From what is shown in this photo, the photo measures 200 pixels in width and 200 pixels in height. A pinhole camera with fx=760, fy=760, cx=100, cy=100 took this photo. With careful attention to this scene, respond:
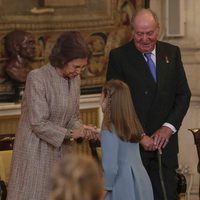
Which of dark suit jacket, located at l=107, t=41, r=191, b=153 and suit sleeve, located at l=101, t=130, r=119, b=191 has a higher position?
dark suit jacket, located at l=107, t=41, r=191, b=153

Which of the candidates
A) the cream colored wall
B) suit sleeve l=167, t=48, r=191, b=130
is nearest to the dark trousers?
suit sleeve l=167, t=48, r=191, b=130

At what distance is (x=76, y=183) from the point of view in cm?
262

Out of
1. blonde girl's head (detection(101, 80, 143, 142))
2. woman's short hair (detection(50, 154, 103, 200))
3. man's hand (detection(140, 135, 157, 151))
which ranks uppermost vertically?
woman's short hair (detection(50, 154, 103, 200))

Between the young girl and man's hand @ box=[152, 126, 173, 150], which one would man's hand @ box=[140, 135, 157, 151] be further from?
the young girl

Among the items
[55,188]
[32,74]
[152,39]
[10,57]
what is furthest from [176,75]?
[55,188]

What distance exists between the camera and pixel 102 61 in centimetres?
769

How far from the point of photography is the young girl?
4.90 metres

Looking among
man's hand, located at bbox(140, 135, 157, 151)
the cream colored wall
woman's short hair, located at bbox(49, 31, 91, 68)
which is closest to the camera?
woman's short hair, located at bbox(49, 31, 91, 68)

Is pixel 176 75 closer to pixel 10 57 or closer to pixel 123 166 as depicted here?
pixel 123 166

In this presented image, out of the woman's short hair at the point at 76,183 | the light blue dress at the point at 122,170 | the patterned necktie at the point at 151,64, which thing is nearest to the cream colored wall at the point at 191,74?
the patterned necktie at the point at 151,64

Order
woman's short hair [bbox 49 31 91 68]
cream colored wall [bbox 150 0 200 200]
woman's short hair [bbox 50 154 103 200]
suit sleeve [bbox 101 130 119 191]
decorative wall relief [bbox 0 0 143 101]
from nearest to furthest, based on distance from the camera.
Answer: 1. woman's short hair [bbox 50 154 103 200]
2. woman's short hair [bbox 49 31 91 68]
3. suit sleeve [bbox 101 130 119 191]
4. decorative wall relief [bbox 0 0 143 101]
5. cream colored wall [bbox 150 0 200 200]

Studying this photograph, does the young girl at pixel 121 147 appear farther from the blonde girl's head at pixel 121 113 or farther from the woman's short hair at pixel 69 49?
the woman's short hair at pixel 69 49

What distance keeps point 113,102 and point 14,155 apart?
2.37ft

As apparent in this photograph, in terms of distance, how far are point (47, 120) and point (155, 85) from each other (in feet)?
3.22
